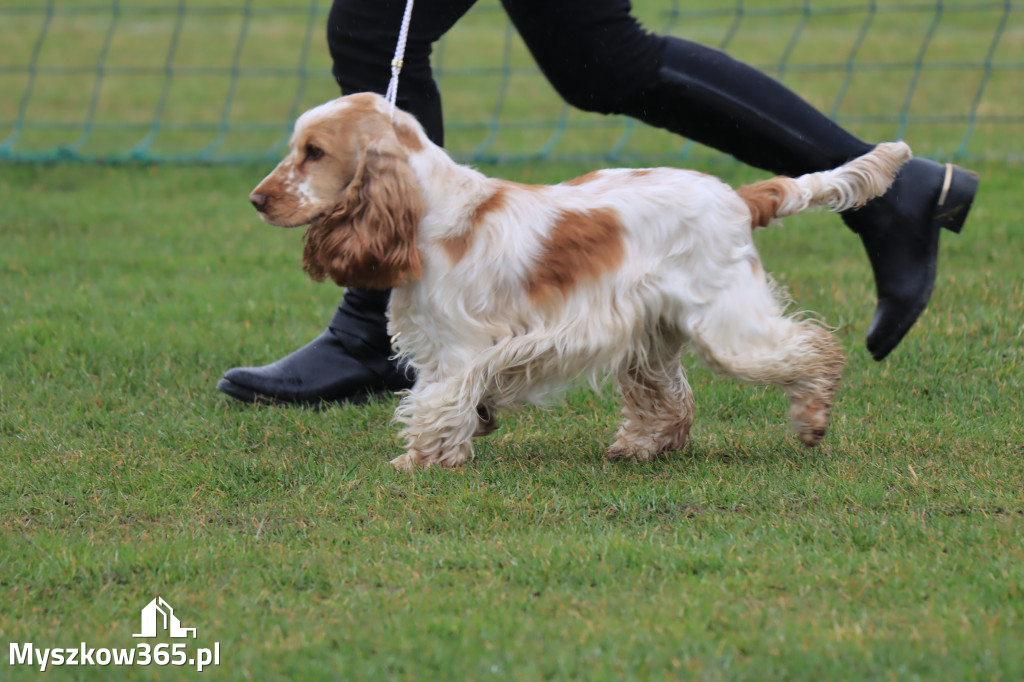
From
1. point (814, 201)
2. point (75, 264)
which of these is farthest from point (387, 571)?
point (75, 264)

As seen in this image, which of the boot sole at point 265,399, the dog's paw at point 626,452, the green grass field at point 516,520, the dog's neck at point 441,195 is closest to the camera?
the green grass field at point 516,520

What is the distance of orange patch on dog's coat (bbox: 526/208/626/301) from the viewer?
330 centimetres

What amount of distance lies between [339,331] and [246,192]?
3840 millimetres

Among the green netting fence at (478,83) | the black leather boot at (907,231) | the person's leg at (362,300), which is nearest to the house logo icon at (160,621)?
the person's leg at (362,300)

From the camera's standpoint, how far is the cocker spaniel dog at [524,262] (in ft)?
10.6

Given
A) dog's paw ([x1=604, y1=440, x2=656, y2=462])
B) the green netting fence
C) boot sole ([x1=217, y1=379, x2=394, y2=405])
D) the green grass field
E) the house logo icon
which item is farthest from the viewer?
the green netting fence

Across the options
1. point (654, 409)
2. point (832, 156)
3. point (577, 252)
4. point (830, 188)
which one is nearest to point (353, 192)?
point (577, 252)

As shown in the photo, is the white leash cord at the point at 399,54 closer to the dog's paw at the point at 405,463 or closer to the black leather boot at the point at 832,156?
the black leather boot at the point at 832,156

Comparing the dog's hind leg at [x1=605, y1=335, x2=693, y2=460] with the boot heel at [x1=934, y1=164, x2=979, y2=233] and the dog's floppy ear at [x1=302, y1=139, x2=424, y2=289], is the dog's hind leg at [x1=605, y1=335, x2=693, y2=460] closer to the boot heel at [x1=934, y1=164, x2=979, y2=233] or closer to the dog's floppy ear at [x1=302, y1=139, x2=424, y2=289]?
the dog's floppy ear at [x1=302, y1=139, x2=424, y2=289]

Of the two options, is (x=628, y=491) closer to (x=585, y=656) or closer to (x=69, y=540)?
(x=585, y=656)

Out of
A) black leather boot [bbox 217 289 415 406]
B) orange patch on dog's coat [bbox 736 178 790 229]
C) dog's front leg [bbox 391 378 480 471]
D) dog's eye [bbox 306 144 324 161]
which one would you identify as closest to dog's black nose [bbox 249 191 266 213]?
dog's eye [bbox 306 144 324 161]

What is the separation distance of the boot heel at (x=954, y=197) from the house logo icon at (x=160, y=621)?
8.11 ft

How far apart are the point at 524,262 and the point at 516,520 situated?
695 mm

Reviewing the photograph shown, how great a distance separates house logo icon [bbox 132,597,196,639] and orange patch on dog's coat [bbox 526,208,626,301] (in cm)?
128
